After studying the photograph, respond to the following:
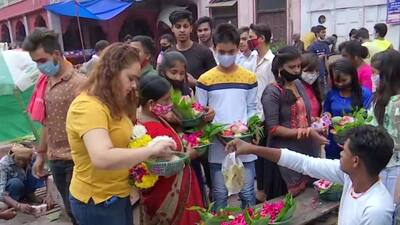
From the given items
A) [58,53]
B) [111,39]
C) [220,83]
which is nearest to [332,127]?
[220,83]

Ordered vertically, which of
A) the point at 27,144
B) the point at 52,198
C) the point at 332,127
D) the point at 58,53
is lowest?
the point at 52,198

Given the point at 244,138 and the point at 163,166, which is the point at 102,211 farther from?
the point at 244,138

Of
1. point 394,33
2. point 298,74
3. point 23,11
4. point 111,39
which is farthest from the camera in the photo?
point 23,11

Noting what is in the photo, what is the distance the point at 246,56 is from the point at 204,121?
240 centimetres

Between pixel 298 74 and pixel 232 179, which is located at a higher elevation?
pixel 298 74

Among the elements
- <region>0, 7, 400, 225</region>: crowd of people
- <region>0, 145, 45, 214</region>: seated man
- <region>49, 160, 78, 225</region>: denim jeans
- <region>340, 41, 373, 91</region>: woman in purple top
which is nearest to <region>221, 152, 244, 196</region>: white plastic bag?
<region>0, 7, 400, 225</region>: crowd of people

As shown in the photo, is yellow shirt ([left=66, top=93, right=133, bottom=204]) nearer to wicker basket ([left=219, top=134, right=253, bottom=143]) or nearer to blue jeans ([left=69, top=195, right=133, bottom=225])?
blue jeans ([left=69, top=195, right=133, bottom=225])

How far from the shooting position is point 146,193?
8.93 feet

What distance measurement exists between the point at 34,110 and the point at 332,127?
2.32 meters

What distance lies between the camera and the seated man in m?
4.82

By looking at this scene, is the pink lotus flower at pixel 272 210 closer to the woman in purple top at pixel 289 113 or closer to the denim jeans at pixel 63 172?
the woman in purple top at pixel 289 113

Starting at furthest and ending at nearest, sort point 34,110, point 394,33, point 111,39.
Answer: point 111,39, point 394,33, point 34,110

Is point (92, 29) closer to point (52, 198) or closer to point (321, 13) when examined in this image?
point (321, 13)

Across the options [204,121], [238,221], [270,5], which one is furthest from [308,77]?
[270,5]
